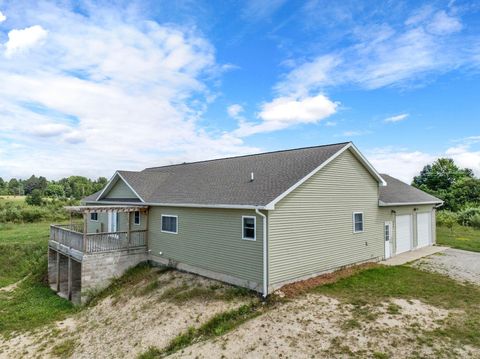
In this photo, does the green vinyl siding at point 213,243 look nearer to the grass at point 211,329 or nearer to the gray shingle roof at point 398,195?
the grass at point 211,329

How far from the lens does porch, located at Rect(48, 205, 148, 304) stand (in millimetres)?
14531

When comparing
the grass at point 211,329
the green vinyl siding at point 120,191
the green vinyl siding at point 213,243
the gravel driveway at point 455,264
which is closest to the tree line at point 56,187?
the green vinyl siding at point 120,191

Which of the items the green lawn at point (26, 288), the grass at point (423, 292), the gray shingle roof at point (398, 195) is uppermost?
the gray shingle roof at point (398, 195)

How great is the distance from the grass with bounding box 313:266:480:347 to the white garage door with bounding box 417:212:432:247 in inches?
251

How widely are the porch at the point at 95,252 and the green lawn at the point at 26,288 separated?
2.85 feet

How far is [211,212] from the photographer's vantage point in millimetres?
12812

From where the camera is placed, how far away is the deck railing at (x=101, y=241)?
14.9 metres

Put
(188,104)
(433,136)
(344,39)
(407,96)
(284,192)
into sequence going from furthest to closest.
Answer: (433,136) < (188,104) < (407,96) < (344,39) < (284,192)

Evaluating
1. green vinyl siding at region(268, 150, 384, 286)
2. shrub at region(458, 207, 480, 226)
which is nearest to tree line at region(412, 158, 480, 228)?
shrub at region(458, 207, 480, 226)

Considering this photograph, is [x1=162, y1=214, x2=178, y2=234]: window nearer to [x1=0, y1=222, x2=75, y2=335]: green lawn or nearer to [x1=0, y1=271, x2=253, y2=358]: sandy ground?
[x1=0, y1=271, x2=253, y2=358]: sandy ground

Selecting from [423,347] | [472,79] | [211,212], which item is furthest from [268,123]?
[423,347]

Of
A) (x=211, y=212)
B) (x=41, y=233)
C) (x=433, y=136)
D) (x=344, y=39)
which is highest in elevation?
(x=344, y=39)

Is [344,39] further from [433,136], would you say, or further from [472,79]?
[433,136]

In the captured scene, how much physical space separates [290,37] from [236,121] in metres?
10.2
